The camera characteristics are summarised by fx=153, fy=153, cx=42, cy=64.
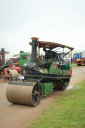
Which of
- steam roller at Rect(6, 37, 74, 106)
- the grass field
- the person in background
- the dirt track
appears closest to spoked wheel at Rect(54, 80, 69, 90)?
steam roller at Rect(6, 37, 74, 106)

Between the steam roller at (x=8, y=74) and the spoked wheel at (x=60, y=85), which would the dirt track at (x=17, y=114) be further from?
the steam roller at (x=8, y=74)

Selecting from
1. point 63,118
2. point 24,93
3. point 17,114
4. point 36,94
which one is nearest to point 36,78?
point 36,94

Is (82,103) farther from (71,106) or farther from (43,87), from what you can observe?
(43,87)

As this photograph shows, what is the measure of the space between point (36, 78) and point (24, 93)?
1.00 metres

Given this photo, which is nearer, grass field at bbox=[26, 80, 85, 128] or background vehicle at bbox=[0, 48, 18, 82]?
grass field at bbox=[26, 80, 85, 128]

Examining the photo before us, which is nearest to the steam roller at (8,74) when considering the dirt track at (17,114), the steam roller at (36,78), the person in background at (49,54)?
the steam roller at (36,78)

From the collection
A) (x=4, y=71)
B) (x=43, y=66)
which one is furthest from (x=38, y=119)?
(x=4, y=71)

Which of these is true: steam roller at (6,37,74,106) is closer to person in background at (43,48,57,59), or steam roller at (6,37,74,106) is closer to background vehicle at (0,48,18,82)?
person in background at (43,48,57,59)

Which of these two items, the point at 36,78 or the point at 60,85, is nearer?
the point at 36,78

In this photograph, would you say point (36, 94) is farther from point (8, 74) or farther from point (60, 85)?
point (8, 74)

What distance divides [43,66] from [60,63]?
1.25 meters

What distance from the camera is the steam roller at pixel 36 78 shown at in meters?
5.25

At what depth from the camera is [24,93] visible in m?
5.16

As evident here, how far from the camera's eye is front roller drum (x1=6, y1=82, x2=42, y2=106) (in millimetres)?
5109
